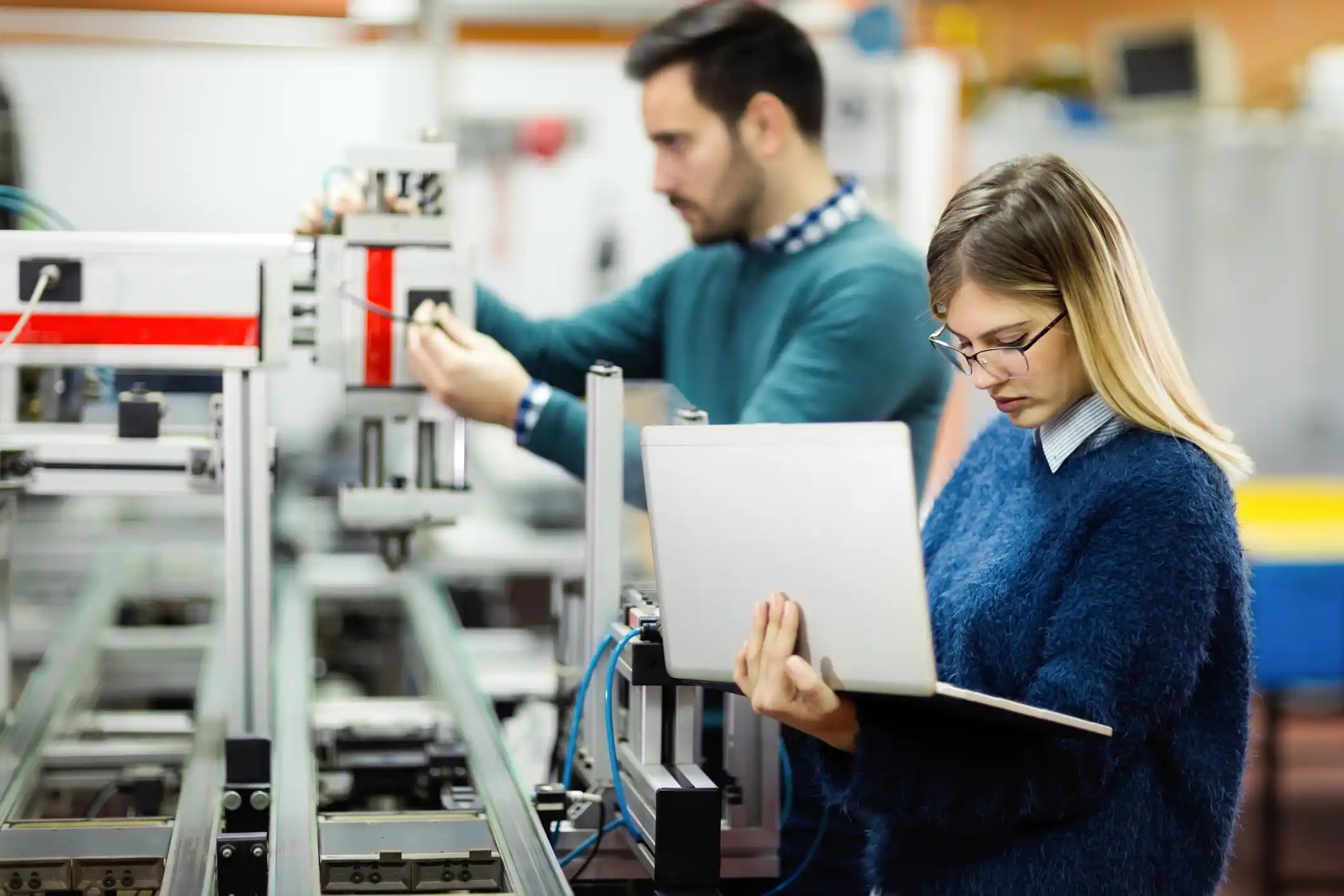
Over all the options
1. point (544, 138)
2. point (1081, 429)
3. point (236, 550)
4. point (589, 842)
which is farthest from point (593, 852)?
point (544, 138)

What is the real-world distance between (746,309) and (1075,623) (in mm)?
997

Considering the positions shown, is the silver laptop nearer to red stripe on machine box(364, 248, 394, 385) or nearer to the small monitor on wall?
red stripe on machine box(364, 248, 394, 385)

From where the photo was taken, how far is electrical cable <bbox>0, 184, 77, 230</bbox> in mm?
1847

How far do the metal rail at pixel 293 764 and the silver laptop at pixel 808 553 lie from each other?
43cm

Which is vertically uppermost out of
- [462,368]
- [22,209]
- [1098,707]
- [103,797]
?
[22,209]

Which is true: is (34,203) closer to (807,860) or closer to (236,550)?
(236,550)

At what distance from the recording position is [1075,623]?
4.23ft

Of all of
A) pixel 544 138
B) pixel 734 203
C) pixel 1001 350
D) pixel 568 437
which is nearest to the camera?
pixel 1001 350

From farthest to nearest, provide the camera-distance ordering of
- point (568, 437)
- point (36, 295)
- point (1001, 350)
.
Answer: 1. point (568, 437)
2. point (36, 295)
3. point (1001, 350)

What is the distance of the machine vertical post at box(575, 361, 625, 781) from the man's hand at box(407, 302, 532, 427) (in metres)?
0.16

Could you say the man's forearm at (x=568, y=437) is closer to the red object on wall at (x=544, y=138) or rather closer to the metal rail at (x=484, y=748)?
the metal rail at (x=484, y=748)

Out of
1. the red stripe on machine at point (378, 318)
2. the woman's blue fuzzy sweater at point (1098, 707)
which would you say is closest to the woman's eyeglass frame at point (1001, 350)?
the woman's blue fuzzy sweater at point (1098, 707)

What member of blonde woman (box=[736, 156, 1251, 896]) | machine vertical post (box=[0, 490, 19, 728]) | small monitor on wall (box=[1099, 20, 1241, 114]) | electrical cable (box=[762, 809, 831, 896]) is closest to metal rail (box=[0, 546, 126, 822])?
machine vertical post (box=[0, 490, 19, 728])

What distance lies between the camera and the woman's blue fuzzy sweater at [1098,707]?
1.27 m
